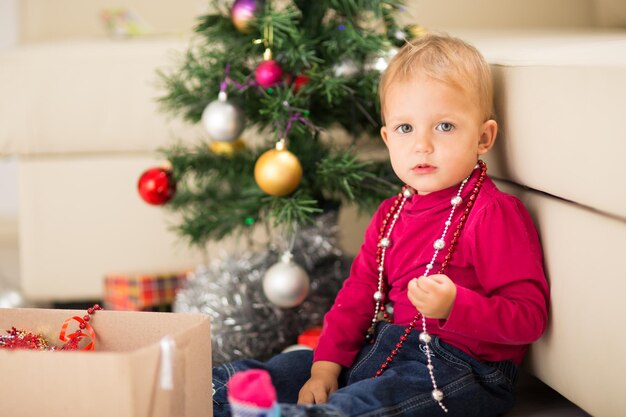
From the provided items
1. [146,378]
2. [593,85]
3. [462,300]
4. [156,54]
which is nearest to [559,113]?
[593,85]

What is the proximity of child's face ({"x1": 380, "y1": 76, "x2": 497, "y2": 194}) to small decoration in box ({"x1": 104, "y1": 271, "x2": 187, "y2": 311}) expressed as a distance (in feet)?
3.03

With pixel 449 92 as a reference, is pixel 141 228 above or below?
below

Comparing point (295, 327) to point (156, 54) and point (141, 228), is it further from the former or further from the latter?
point (156, 54)

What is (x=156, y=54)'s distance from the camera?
1.93m

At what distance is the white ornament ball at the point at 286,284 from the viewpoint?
148 centimetres

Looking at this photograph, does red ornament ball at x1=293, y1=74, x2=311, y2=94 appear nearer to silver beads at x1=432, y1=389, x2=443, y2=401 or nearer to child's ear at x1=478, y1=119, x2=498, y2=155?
child's ear at x1=478, y1=119, x2=498, y2=155

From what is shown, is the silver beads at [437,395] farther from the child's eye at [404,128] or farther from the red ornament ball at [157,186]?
the red ornament ball at [157,186]

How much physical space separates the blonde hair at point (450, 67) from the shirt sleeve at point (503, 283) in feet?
0.51

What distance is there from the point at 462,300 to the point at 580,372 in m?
0.17

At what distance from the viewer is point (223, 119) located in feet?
4.90

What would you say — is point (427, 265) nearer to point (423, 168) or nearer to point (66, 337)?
point (423, 168)

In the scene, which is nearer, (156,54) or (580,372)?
(580,372)

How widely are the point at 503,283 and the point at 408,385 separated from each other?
179 mm

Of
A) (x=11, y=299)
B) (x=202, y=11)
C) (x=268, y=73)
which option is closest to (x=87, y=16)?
(x=202, y=11)
